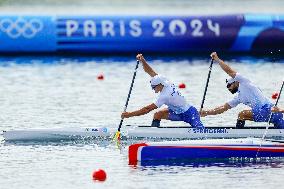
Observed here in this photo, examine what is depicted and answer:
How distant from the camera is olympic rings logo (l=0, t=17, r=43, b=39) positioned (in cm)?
4753

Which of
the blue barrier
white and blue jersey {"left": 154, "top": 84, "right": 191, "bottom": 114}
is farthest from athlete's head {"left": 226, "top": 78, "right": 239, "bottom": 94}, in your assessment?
the blue barrier

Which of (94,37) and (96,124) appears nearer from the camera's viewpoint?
(96,124)

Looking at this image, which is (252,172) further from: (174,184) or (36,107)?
(36,107)

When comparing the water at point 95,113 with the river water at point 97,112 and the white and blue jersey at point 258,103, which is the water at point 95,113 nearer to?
the river water at point 97,112

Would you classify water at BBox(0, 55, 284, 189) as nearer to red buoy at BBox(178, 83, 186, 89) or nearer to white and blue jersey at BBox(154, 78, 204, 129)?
red buoy at BBox(178, 83, 186, 89)

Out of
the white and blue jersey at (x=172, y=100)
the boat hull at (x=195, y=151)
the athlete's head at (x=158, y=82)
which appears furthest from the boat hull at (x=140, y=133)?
the boat hull at (x=195, y=151)

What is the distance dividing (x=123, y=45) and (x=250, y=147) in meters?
22.5

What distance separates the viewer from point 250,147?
25688 mm

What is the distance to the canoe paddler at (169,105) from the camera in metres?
27.2

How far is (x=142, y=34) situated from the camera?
4744cm

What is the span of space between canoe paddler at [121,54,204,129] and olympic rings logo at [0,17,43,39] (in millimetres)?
20074

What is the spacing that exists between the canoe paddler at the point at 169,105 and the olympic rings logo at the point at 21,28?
20.1 m

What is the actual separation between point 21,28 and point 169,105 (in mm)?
20899

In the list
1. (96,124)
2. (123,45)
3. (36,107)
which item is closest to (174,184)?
(96,124)
